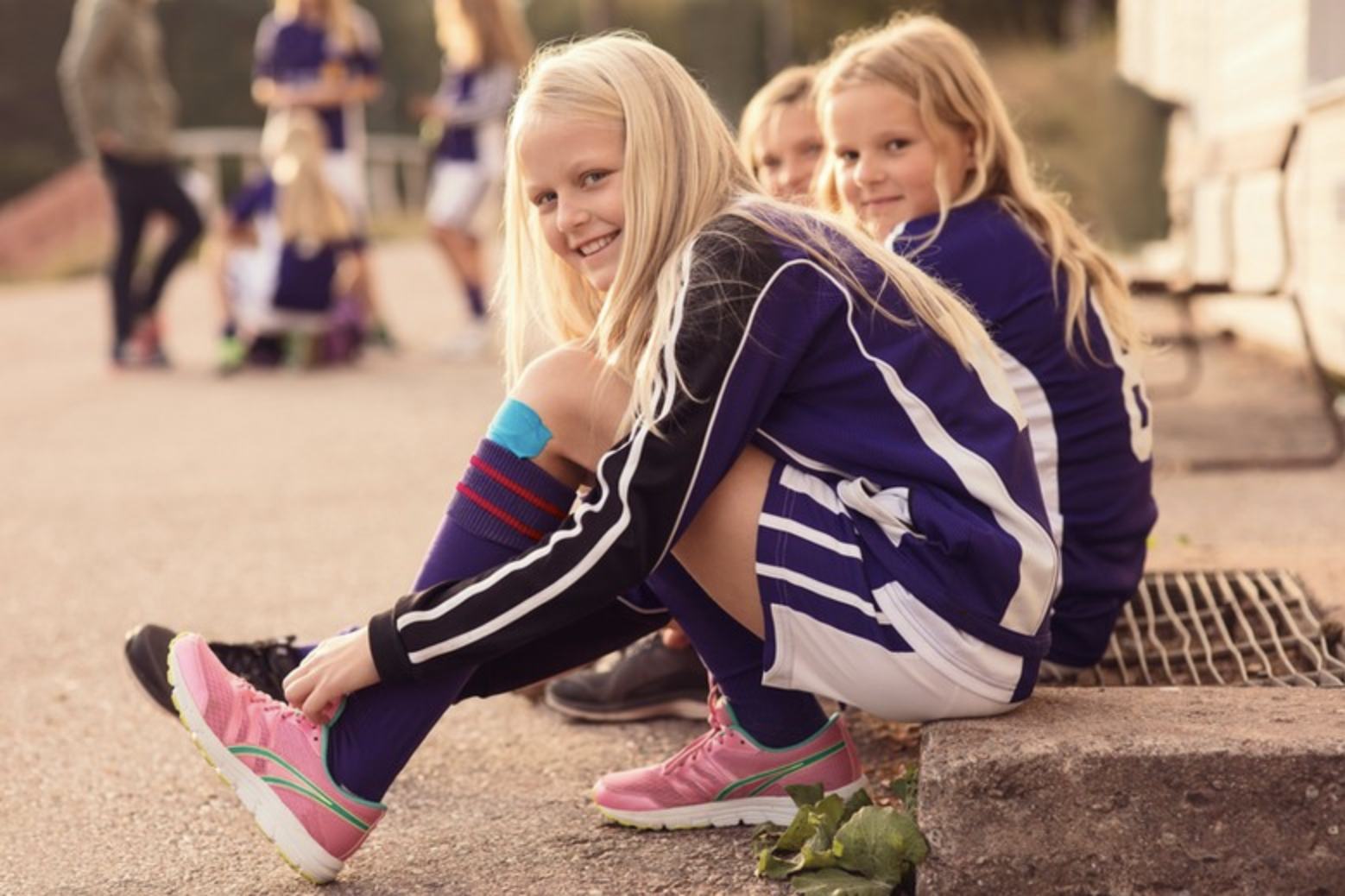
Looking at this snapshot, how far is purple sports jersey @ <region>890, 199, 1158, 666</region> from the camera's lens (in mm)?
2770

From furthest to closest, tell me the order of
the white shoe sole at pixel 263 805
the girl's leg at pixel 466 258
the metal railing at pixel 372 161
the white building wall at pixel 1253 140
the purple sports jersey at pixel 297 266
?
the metal railing at pixel 372 161 < the girl's leg at pixel 466 258 < the purple sports jersey at pixel 297 266 < the white building wall at pixel 1253 140 < the white shoe sole at pixel 263 805

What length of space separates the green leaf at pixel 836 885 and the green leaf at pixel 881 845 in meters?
0.01

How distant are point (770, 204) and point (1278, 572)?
4.97 feet

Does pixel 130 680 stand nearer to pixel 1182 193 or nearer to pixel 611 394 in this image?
pixel 611 394

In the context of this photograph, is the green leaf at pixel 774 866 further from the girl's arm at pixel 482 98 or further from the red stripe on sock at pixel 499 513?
the girl's arm at pixel 482 98

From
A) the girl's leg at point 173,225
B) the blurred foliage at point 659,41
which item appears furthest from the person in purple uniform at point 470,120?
the blurred foliage at point 659,41

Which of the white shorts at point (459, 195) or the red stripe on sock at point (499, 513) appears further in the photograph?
the white shorts at point (459, 195)

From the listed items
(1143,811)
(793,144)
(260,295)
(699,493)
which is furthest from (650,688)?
(260,295)

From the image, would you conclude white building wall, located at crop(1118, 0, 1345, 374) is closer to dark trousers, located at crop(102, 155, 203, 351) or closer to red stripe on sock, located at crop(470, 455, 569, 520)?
red stripe on sock, located at crop(470, 455, 569, 520)

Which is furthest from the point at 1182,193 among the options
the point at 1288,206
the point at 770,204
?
the point at 770,204

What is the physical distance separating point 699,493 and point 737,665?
373 millimetres

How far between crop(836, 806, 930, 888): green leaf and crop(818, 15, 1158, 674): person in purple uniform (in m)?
0.62

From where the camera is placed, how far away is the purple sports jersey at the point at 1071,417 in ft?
9.09

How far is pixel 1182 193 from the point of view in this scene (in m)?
7.80
